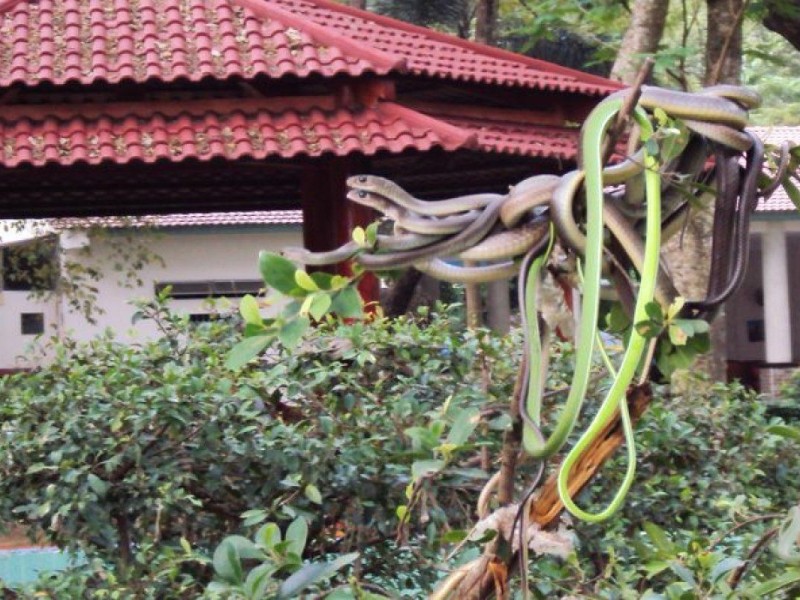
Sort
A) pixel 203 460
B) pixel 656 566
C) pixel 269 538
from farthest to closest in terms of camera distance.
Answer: pixel 203 460
pixel 656 566
pixel 269 538

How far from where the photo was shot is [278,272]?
1773 mm

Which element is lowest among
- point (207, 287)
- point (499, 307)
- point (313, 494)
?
point (499, 307)

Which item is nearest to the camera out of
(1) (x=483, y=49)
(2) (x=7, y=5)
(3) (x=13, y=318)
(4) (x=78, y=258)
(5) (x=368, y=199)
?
(5) (x=368, y=199)

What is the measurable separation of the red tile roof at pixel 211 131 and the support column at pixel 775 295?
11.8 meters

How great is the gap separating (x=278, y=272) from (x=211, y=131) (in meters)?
6.58

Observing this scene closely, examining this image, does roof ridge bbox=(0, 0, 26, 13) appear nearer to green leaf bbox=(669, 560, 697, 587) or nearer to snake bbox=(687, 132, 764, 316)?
green leaf bbox=(669, 560, 697, 587)

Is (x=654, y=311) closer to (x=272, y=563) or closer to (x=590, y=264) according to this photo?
(x=590, y=264)

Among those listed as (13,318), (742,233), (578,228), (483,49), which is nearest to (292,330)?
(578,228)

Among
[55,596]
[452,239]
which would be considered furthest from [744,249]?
[55,596]

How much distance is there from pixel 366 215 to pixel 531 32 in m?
3.03

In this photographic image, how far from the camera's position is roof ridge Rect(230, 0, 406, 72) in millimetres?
8125

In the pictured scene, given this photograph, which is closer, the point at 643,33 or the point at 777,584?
the point at 777,584

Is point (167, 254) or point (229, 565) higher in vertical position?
point (167, 254)

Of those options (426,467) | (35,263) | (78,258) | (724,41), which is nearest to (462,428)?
(426,467)
